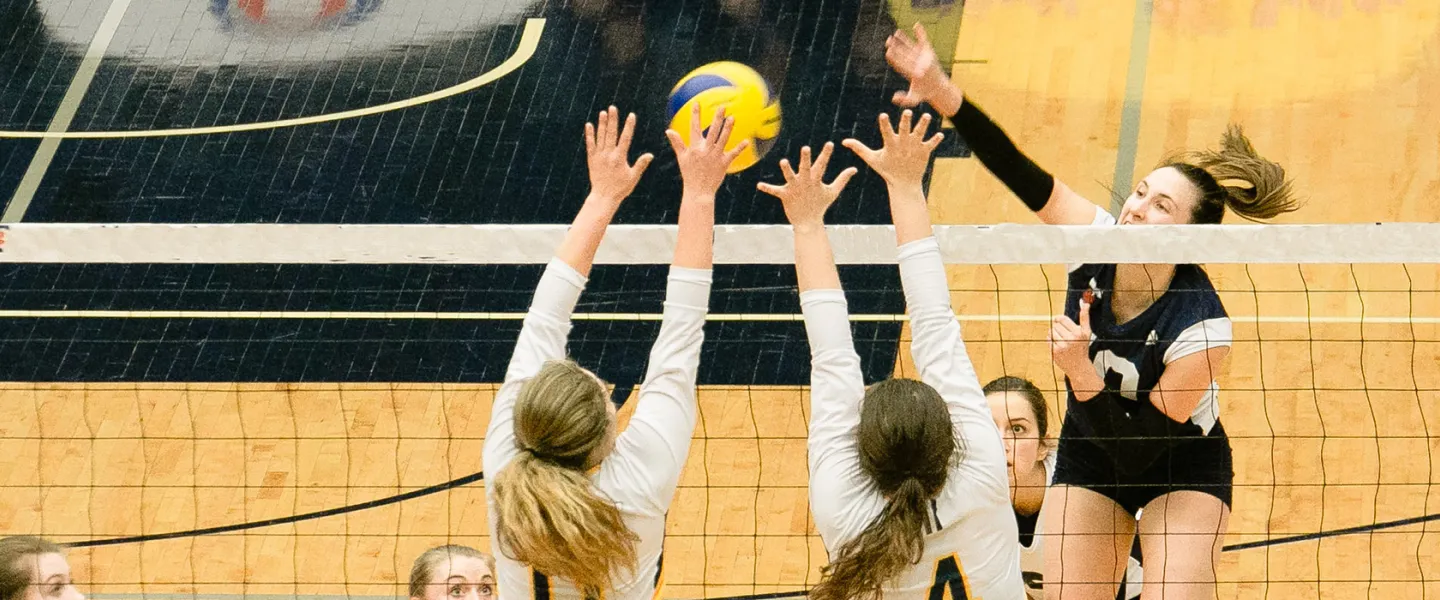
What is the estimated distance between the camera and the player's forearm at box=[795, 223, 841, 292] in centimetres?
368

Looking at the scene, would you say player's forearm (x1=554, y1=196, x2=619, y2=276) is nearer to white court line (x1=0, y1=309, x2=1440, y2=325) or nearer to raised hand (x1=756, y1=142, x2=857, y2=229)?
raised hand (x1=756, y1=142, x2=857, y2=229)

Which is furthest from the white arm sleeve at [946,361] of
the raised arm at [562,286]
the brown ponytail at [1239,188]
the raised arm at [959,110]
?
the brown ponytail at [1239,188]

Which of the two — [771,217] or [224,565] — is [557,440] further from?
[771,217]

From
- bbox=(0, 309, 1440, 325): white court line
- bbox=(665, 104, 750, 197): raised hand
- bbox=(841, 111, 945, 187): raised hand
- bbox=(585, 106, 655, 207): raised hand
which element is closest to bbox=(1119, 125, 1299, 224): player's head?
bbox=(841, 111, 945, 187): raised hand

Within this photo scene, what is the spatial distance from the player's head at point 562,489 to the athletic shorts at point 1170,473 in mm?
1833

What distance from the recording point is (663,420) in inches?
142

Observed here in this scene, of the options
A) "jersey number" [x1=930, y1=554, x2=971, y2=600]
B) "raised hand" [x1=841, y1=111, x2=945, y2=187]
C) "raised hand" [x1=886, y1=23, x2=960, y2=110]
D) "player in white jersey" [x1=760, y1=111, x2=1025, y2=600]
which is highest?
"raised hand" [x1=886, y1=23, x2=960, y2=110]

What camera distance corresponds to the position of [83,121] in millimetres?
10391

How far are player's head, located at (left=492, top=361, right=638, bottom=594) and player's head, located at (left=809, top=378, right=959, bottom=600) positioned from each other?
1.56 feet

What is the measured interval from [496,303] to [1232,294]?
374 cm

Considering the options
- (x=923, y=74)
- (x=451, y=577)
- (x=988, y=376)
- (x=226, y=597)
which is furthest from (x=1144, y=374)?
(x=226, y=597)

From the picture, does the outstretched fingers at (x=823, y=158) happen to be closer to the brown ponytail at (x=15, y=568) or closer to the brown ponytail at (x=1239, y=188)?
the brown ponytail at (x=1239, y=188)

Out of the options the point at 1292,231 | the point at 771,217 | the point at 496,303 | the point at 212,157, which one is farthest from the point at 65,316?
the point at 1292,231

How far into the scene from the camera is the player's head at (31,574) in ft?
14.0
